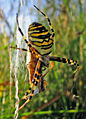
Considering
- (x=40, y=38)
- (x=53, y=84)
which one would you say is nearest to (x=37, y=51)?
(x=40, y=38)

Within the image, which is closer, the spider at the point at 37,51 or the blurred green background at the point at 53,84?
the spider at the point at 37,51

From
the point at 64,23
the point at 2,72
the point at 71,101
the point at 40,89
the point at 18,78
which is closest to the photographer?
the point at 40,89

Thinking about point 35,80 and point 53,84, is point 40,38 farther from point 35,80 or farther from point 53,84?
point 53,84

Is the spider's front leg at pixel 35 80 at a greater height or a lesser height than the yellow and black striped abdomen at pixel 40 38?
lesser

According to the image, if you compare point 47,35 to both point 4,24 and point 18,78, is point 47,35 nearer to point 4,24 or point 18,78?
point 18,78

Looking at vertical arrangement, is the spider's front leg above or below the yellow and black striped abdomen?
below

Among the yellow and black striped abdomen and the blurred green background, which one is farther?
the blurred green background

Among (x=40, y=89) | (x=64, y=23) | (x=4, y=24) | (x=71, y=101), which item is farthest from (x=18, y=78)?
(x=64, y=23)
